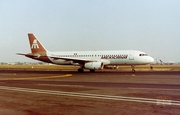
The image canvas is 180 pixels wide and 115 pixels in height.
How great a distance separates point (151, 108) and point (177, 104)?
128cm

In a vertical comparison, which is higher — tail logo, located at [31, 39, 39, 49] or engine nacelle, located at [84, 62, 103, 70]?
tail logo, located at [31, 39, 39, 49]

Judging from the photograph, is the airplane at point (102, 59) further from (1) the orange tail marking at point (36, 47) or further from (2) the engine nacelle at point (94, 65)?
(1) the orange tail marking at point (36, 47)

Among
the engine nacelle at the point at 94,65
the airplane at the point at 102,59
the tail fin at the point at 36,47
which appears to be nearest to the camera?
the engine nacelle at the point at 94,65

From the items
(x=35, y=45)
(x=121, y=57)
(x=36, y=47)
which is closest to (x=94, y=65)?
(x=121, y=57)

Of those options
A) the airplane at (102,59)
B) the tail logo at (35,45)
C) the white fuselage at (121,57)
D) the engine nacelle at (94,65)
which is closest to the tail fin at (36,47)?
the tail logo at (35,45)

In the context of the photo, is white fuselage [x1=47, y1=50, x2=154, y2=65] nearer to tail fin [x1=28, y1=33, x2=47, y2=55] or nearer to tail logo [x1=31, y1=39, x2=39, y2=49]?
tail fin [x1=28, y1=33, x2=47, y2=55]

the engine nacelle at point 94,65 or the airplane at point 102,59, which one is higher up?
the airplane at point 102,59

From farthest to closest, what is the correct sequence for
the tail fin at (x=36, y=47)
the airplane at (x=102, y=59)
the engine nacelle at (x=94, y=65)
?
the tail fin at (x=36, y=47) → the airplane at (x=102, y=59) → the engine nacelle at (x=94, y=65)

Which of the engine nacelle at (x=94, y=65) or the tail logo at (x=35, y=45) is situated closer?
the engine nacelle at (x=94, y=65)

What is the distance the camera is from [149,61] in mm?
36844

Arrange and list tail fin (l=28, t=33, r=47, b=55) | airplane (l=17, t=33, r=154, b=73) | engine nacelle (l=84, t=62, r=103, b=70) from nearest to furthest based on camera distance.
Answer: engine nacelle (l=84, t=62, r=103, b=70)
airplane (l=17, t=33, r=154, b=73)
tail fin (l=28, t=33, r=47, b=55)

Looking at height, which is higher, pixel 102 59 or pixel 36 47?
pixel 36 47

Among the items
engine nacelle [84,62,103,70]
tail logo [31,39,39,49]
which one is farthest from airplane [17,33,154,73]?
tail logo [31,39,39,49]

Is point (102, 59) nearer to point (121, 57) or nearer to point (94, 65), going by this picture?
point (94, 65)
